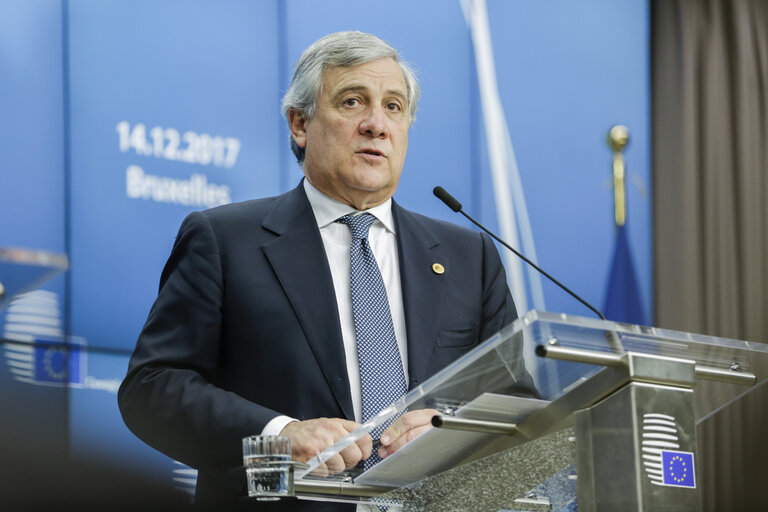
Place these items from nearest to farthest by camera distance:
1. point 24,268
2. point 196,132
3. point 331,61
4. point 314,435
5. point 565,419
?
point 565,419, point 314,435, point 331,61, point 24,268, point 196,132

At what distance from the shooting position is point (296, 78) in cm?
297

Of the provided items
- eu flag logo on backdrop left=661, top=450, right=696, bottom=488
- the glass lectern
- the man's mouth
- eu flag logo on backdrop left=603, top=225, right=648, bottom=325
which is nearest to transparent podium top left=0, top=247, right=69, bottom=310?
the man's mouth

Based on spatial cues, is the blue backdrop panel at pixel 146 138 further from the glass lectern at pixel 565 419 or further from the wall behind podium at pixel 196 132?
the glass lectern at pixel 565 419

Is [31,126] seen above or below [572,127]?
below

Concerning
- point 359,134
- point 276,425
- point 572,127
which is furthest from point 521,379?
point 572,127

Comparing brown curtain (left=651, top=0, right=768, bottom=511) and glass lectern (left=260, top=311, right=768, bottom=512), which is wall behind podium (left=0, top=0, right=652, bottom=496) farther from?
glass lectern (left=260, top=311, right=768, bottom=512)

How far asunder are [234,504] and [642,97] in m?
4.65

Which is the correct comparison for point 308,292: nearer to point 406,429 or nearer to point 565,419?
point 406,429

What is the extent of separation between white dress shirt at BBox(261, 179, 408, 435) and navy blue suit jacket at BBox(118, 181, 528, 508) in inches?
1.5

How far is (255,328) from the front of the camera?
2439 mm

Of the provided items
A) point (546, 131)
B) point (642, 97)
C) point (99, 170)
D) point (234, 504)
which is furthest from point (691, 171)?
point (234, 504)

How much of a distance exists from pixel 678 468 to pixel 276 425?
778mm

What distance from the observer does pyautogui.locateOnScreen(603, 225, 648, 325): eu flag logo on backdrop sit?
590 cm

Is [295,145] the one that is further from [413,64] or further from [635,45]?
[635,45]
